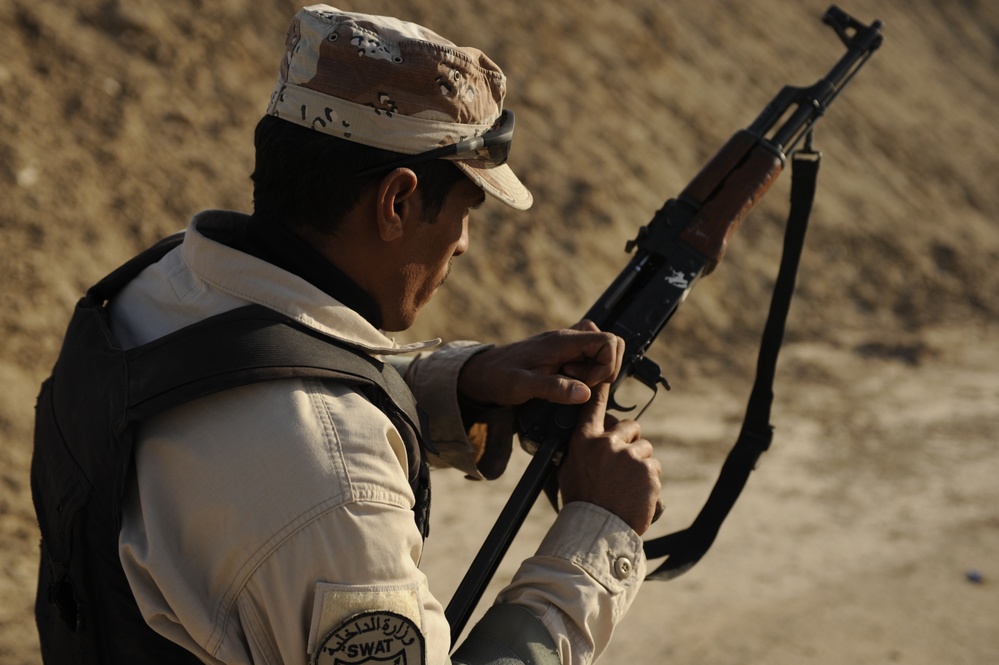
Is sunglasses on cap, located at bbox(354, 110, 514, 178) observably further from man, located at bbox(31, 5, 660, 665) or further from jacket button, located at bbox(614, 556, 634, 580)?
jacket button, located at bbox(614, 556, 634, 580)

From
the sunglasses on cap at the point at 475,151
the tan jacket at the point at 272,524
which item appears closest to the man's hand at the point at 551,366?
the sunglasses on cap at the point at 475,151

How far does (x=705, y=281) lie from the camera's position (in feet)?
26.6

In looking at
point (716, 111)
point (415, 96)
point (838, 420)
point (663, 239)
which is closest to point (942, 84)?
point (716, 111)

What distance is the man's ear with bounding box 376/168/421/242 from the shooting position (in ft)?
5.39

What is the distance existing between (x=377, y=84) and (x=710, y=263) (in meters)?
1.41

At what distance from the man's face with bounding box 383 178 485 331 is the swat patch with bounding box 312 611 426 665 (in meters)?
0.58

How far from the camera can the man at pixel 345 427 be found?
138 cm


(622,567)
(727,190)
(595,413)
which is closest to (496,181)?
(595,413)

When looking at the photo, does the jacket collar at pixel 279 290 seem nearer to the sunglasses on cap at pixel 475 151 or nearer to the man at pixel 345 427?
the man at pixel 345 427

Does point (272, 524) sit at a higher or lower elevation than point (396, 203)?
lower

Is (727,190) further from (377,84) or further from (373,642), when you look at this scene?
→ (373,642)

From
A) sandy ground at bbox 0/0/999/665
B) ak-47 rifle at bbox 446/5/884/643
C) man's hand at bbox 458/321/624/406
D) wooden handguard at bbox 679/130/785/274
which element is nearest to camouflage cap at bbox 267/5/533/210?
man's hand at bbox 458/321/624/406

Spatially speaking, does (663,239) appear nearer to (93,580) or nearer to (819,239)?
(93,580)

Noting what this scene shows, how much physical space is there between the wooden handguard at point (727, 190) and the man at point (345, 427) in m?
0.77
